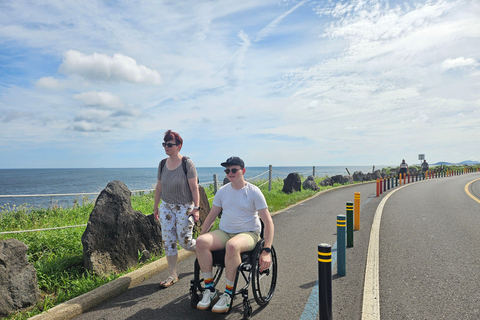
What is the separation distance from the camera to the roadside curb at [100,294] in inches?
144

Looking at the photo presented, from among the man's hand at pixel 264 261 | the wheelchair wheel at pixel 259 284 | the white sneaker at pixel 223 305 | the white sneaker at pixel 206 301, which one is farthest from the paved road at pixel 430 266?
the white sneaker at pixel 206 301

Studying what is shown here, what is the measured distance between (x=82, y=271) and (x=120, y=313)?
5.19 feet

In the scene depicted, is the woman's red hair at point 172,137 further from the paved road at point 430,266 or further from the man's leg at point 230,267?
the paved road at point 430,266

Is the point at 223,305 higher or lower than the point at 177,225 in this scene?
lower

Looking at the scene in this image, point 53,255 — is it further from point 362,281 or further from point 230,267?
point 362,281

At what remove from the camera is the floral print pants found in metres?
4.51

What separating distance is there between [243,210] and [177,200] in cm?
116

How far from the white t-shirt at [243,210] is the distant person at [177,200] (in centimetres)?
79

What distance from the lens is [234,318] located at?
3.49 m

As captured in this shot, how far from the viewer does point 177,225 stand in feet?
14.9

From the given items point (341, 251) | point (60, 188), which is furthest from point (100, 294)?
point (60, 188)

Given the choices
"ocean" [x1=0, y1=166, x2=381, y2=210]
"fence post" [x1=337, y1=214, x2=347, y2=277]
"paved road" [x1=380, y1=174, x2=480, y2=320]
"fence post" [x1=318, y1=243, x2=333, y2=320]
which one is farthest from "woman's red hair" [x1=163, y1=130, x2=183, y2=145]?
"ocean" [x1=0, y1=166, x2=381, y2=210]

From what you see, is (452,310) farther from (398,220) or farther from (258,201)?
(398,220)

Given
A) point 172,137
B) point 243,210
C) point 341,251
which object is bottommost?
point 341,251
